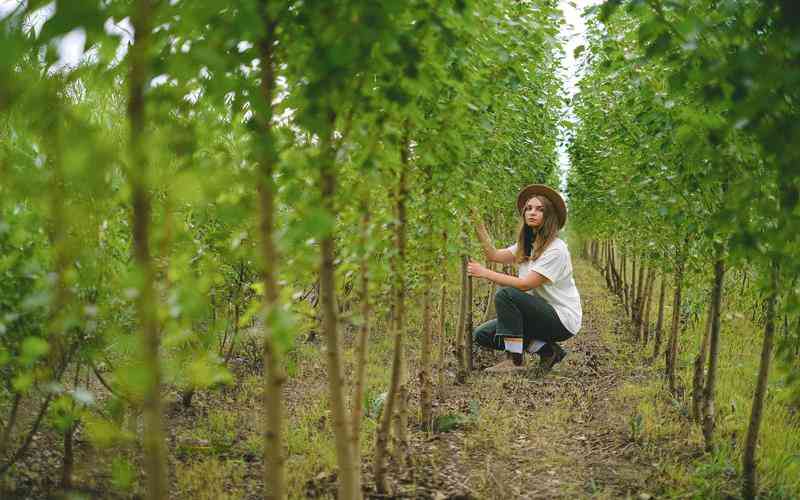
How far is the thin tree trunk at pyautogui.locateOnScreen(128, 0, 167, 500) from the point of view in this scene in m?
1.41

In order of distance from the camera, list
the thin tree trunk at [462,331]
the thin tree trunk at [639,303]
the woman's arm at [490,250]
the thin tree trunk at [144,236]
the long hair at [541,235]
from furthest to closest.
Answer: the thin tree trunk at [639,303] → the long hair at [541,235] → the thin tree trunk at [462,331] → the woman's arm at [490,250] → the thin tree trunk at [144,236]

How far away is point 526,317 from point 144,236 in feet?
18.3

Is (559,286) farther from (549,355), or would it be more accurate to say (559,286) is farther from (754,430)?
(754,430)

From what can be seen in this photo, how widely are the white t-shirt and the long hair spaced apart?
0.07 m

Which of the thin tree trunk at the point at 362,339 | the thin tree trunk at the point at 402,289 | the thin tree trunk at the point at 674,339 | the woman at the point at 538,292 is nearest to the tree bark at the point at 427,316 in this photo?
the thin tree trunk at the point at 402,289

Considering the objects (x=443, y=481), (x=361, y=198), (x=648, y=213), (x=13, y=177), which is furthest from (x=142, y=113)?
(x=648, y=213)

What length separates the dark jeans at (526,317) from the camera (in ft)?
21.7

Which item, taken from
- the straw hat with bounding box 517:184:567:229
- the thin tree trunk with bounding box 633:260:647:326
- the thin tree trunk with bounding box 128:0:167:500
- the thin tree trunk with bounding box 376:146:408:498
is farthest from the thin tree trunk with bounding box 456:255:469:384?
the thin tree trunk with bounding box 128:0:167:500

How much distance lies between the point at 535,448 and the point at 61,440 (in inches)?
133

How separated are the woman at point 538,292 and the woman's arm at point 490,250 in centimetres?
2

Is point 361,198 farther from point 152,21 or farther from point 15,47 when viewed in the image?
point 15,47

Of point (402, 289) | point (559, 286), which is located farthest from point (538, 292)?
point (402, 289)

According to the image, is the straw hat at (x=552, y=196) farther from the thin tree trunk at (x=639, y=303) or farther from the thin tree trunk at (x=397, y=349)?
the thin tree trunk at (x=397, y=349)

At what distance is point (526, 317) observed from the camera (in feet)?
22.0
